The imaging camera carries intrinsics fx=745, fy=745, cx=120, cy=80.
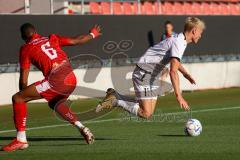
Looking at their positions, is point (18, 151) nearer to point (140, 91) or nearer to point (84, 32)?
point (140, 91)

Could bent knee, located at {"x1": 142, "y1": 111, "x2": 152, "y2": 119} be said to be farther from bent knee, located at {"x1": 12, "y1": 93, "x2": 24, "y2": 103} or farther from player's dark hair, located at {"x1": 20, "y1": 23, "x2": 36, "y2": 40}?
player's dark hair, located at {"x1": 20, "y1": 23, "x2": 36, "y2": 40}

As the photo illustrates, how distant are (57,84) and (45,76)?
0.38m

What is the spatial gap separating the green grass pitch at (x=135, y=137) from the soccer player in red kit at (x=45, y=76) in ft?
1.19

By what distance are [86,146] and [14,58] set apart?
10744 millimetres

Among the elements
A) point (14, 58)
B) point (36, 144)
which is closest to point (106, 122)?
point (36, 144)

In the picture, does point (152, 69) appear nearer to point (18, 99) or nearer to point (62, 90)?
point (62, 90)

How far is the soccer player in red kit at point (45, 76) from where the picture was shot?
12.0m

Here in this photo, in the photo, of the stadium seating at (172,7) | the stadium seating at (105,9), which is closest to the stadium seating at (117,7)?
the stadium seating at (172,7)

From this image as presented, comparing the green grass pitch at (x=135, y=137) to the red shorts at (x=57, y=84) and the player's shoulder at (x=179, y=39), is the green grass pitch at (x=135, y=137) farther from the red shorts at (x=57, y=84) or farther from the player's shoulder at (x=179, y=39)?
the player's shoulder at (x=179, y=39)

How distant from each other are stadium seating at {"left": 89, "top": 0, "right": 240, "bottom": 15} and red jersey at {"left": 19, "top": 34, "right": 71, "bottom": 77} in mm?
16095

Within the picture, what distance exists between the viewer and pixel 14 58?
2241cm

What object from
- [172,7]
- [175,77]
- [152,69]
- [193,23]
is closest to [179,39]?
[193,23]

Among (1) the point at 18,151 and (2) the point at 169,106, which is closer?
(1) the point at 18,151

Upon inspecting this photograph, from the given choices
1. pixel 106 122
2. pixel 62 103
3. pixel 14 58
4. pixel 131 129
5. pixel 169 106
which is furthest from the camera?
pixel 14 58
